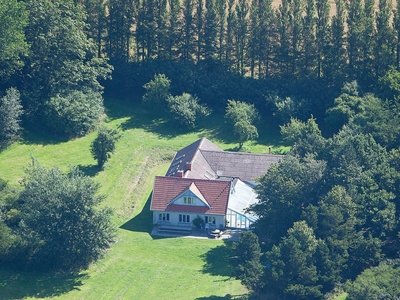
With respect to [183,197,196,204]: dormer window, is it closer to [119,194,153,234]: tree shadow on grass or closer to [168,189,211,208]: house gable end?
[168,189,211,208]: house gable end

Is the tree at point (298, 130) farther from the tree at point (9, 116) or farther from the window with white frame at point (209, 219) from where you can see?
the tree at point (9, 116)

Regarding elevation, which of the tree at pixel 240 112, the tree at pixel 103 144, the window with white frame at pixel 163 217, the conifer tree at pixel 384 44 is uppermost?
the conifer tree at pixel 384 44

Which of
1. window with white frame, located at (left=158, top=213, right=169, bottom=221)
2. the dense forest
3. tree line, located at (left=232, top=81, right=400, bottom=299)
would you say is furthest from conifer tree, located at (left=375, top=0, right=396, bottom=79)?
window with white frame, located at (left=158, top=213, right=169, bottom=221)

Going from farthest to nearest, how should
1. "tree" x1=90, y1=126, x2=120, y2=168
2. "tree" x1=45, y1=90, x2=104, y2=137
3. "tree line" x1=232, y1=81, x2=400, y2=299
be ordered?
1. "tree" x1=45, y1=90, x2=104, y2=137
2. "tree" x1=90, y1=126, x2=120, y2=168
3. "tree line" x1=232, y1=81, x2=400, y2=299

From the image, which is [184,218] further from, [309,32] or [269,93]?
[309,32]

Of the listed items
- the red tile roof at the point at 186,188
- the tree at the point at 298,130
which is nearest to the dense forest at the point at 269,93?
the tree at the point at 298,130

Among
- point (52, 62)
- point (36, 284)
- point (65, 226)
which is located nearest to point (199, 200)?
point (65, 226)
